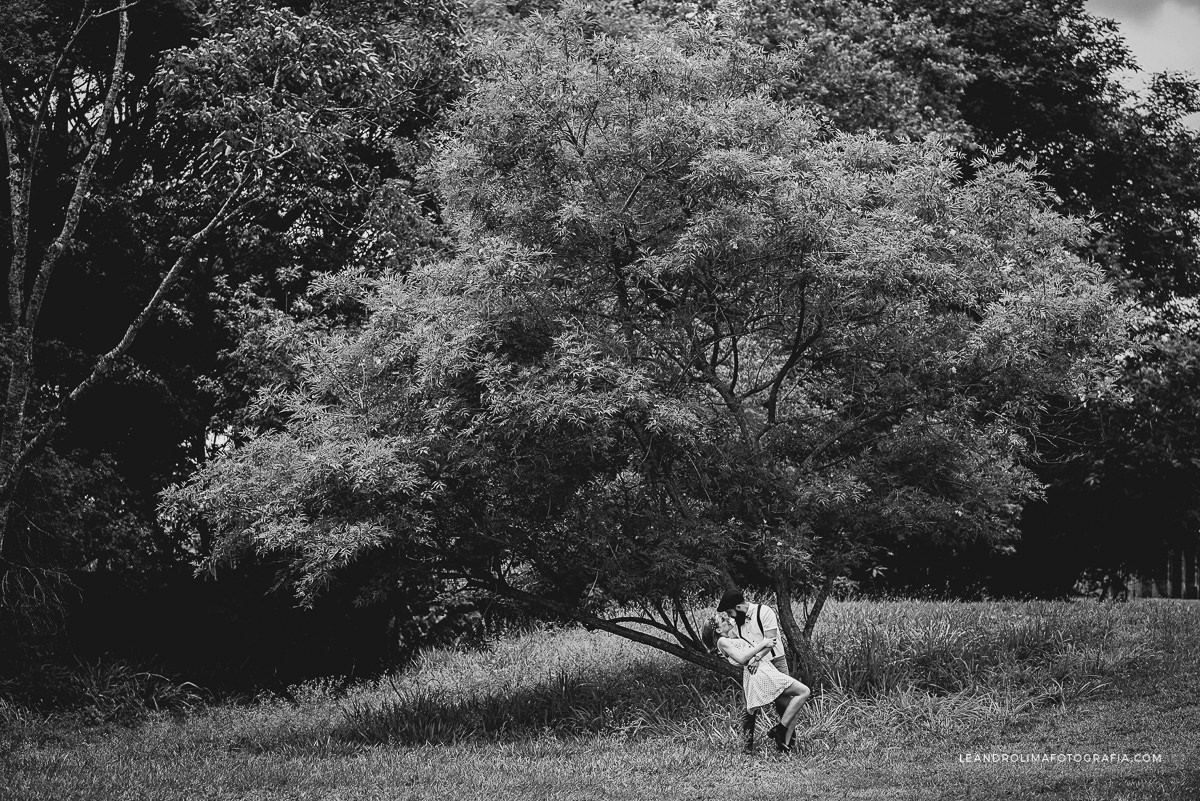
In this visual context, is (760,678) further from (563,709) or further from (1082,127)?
(1082,127)

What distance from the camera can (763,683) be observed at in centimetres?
948

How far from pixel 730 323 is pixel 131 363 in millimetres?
9342

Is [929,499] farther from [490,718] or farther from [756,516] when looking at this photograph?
[490,718]

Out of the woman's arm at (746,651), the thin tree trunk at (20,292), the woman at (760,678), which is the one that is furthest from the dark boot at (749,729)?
the thin tree trunk at (20,292)

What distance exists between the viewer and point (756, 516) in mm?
11539

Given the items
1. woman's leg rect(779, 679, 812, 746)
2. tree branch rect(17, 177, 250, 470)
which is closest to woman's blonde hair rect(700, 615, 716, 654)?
woman's leg rect(779, 679, 812, 746)

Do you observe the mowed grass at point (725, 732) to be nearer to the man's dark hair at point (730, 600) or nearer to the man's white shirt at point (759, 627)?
the man's white shirt at point (759, 627)

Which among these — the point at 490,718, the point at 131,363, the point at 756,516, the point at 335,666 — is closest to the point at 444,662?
the point at 335,666

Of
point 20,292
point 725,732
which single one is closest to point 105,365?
point 20,292

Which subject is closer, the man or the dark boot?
the man

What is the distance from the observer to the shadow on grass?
1161 centimetres

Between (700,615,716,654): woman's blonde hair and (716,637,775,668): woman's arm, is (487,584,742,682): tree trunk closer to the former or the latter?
(700,615,716,654): woman's blonde hair

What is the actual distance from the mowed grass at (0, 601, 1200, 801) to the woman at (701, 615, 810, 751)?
485mm

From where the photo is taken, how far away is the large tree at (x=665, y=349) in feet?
35.0
